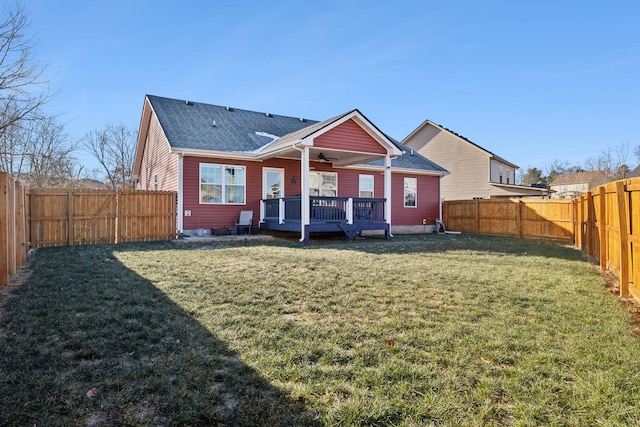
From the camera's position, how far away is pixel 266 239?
12.1m

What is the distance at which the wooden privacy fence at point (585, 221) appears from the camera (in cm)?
485

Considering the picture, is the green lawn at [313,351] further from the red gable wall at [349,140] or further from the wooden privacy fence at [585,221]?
the red gable wall at [349,140]

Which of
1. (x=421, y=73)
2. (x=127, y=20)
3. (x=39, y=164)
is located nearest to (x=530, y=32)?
(x=421, y=73)

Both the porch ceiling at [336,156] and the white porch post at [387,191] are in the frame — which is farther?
the white porch post at [387,191]

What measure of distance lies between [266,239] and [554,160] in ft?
173

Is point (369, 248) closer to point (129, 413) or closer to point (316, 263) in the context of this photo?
point (316, 263)

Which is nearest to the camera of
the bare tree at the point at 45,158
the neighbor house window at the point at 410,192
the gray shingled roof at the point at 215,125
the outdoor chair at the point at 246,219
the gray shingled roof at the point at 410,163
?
the gray shingled roof at the point at 215,125

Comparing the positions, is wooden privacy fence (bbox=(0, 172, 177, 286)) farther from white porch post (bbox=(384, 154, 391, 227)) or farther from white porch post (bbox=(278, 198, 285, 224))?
white porch post (bbox=(384, 154, 391, 227))

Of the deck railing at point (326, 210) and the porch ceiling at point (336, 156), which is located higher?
the porch ceiling at point (336, 156)

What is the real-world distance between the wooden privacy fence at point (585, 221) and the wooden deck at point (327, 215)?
6275mm

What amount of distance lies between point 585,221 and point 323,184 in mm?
9230

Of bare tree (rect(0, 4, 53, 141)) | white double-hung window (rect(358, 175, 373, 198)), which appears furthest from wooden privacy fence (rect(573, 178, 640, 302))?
bare tree (rect(0, 4, 53, 141))

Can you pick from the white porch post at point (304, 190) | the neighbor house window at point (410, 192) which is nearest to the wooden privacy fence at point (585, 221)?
the neighbor house window at point (410, 192)

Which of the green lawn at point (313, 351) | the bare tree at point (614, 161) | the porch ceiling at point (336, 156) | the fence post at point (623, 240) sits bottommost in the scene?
the green lawn at point (313, 351)
